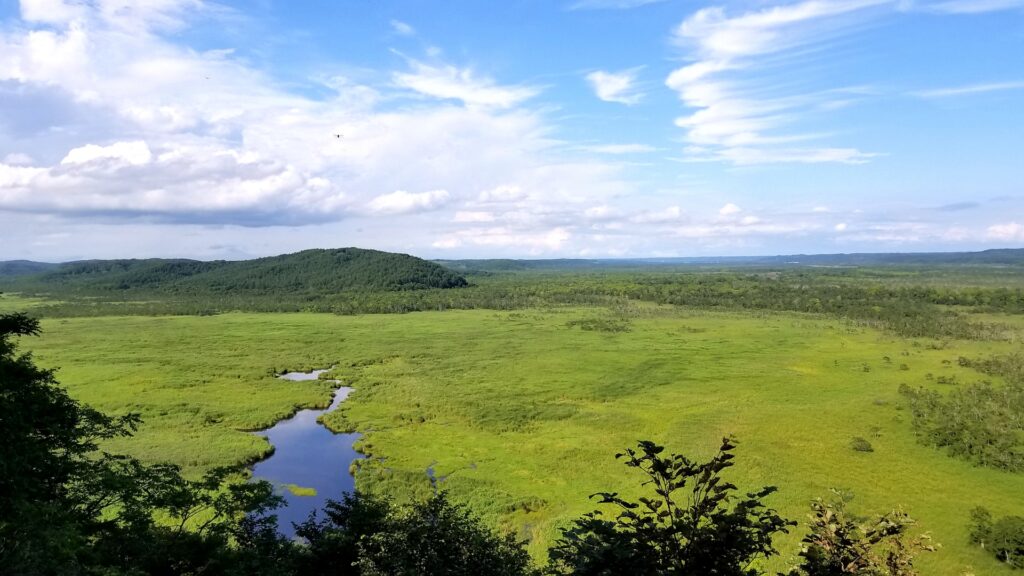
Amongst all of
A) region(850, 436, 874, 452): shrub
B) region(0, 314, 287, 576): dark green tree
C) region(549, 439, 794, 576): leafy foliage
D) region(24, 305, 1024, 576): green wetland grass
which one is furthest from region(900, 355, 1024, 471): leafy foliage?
region(0, 314, 287, 576): dark green tree

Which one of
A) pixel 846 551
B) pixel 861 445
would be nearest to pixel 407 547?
pixel 846 551

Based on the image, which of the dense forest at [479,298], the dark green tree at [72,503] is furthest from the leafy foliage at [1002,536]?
the dense forest at [479,298]

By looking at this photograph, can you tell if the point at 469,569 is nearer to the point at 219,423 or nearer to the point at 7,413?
the point at 7,413

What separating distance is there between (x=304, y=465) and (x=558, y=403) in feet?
72.8

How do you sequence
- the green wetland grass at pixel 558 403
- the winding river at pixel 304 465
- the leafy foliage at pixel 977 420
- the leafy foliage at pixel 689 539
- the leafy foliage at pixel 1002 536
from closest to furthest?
the leafy foliage at pixel 689 539 → the leafy foliage at pixel 1002 536 → the winding river at pixel 304 465 → the green wetland grass at pixel 558 403 → the leafy foliage at pixel 977 420

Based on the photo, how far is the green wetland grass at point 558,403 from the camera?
31.9 meters

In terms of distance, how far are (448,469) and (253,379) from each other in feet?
110

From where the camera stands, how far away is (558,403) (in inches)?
1959

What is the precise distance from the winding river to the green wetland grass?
1256mm

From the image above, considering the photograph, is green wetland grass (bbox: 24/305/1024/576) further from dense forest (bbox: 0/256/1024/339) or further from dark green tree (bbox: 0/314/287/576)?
dense forest (bbox: 0/256/1024/339)

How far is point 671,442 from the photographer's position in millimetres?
39500

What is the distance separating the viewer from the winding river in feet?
101

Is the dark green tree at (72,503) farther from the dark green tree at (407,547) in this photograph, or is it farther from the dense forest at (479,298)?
the dense forest at (479,298)

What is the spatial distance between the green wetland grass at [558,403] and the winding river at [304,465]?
1.26m
